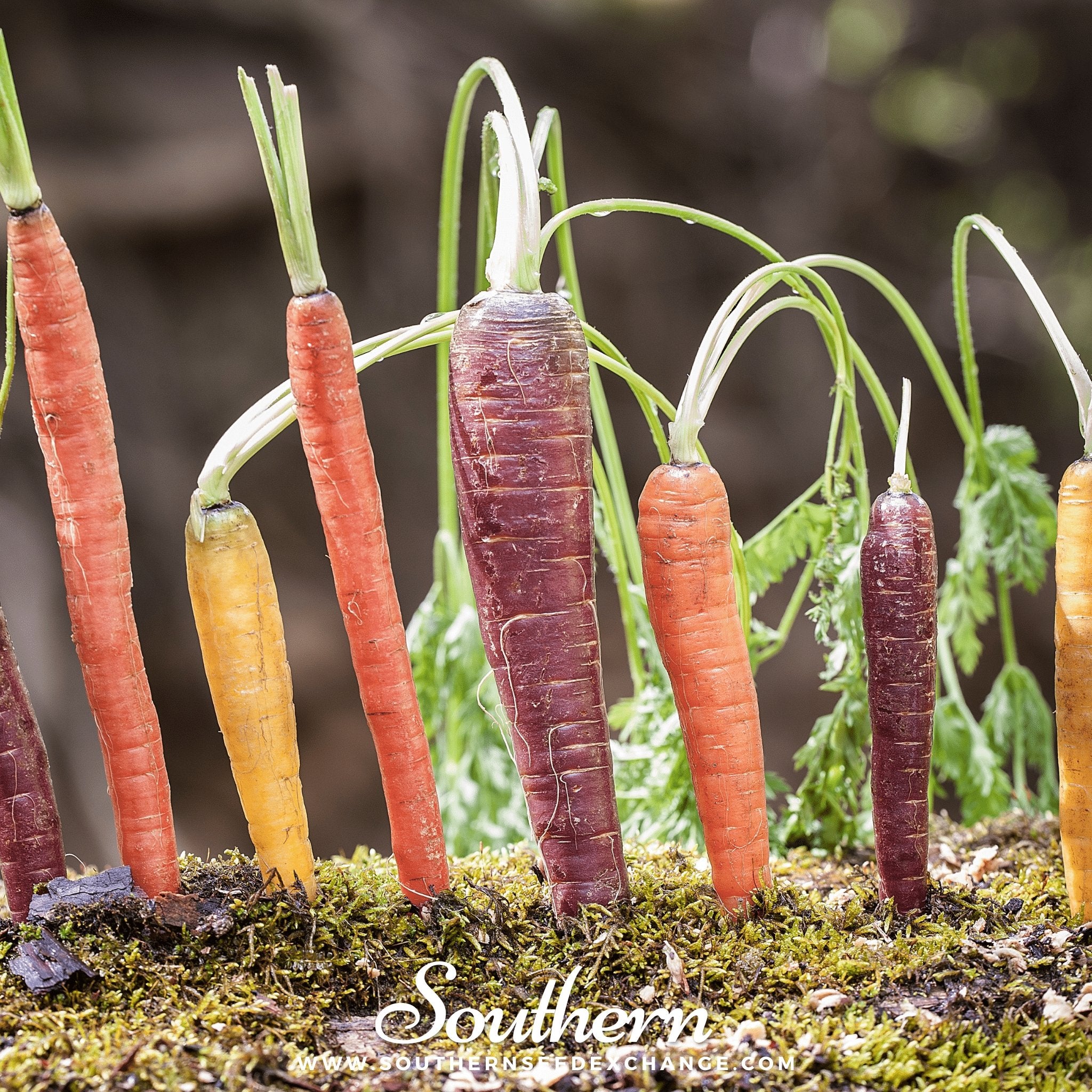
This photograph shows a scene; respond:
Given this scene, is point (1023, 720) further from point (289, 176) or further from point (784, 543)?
point (289, 176)

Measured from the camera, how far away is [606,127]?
9.86 ft

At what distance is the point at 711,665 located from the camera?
83 cm

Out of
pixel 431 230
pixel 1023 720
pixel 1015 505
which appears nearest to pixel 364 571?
pixel 1015 505

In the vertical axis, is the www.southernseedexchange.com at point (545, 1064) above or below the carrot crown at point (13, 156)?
below

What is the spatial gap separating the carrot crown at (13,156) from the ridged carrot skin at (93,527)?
1 centimetres

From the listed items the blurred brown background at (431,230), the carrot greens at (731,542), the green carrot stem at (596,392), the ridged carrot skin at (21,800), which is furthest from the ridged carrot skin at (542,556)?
the blurred brown background at (431,230)

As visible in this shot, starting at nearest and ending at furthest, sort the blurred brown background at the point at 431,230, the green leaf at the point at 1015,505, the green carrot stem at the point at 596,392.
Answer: the green carrot stem at the point at 596,392 → the green leaf at the point at 1015,505 → the blurred brown background at the point at 431,230

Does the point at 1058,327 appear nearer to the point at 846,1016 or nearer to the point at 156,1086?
the point at 846,1016

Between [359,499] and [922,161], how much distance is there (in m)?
2.87

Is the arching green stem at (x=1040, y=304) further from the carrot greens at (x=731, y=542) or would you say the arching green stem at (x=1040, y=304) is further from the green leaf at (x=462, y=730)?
the green leaf at (x=462, y=730)

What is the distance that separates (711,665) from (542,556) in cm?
19

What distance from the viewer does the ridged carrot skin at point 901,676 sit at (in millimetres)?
801

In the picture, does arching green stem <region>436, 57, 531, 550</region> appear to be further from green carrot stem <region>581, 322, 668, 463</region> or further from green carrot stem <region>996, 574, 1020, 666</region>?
green carrot stem <region>996, 574, 1020, 666</region>

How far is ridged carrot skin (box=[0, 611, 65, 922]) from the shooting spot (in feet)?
2.54
